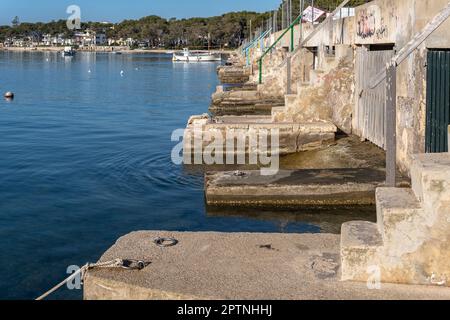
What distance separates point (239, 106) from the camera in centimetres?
3030

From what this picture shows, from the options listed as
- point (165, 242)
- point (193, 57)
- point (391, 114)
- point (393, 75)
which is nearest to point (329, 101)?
point (391, 114)

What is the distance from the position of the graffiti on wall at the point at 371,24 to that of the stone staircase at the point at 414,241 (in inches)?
312

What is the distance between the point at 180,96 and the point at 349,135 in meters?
25.6

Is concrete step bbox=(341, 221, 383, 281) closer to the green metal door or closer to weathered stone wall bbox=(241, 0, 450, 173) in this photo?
weathered stone wall bbox=(241, 0, 450, 173)

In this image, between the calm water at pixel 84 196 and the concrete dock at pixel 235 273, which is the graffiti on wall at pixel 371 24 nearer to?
the calm water at pixel 84 196

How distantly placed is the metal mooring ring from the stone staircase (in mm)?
2008

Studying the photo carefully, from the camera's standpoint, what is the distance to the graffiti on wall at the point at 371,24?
564 inches

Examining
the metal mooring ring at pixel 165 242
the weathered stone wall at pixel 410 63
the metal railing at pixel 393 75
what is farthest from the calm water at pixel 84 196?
the metal railing at pixel 393 75

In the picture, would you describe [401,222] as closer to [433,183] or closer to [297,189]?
[433,183]

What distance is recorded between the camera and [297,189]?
39.5 ft

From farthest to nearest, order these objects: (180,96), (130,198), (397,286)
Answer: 1. (180,96)
2. (130,198)
3. (397,286)

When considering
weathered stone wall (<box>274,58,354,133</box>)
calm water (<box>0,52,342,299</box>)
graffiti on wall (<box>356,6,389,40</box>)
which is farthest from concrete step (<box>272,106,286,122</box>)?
graffiti on wall (<box>356,6,389,40</box>)
